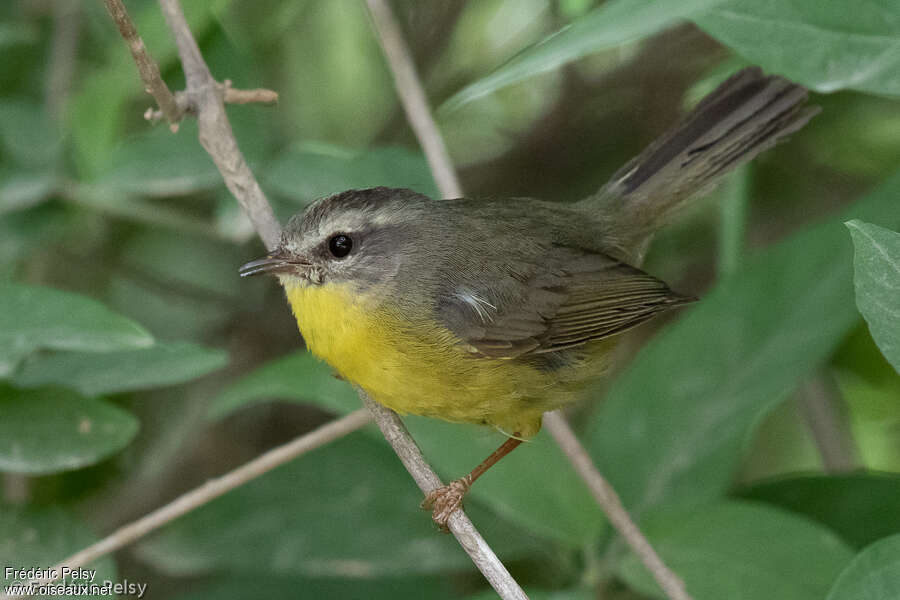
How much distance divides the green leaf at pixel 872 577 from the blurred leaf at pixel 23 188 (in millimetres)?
3053

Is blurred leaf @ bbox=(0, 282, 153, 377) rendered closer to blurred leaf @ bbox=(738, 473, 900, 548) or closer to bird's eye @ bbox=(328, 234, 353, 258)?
bird's eye @ bbox=(328, 234, 353, 258)

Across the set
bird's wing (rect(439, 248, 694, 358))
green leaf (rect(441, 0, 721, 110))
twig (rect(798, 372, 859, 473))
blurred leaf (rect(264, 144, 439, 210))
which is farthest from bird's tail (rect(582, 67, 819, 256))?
green leaf (rect(441, 0, 721, 110))

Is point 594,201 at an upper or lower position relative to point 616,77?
lower

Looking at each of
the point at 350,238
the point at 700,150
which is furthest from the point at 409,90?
the point at 700,150

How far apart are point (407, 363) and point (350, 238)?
50 cm

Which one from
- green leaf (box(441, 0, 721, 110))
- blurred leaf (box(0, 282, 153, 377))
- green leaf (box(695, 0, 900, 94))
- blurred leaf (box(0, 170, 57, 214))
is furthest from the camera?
blurred leaf (box(0, 170, 57, 214))

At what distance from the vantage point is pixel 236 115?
374cm

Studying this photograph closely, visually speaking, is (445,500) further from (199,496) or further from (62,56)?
(62,56)

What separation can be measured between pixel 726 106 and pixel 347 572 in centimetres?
221

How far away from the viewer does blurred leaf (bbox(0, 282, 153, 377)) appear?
2.51 m

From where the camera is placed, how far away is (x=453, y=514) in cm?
271

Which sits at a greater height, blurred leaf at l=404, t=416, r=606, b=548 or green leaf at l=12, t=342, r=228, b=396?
green leaf at l=12, t=342, r=228, b=396

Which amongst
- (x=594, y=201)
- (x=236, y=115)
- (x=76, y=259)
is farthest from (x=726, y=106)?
(x=76, y=259)

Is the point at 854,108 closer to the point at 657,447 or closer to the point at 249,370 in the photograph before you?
the point at 657,447
